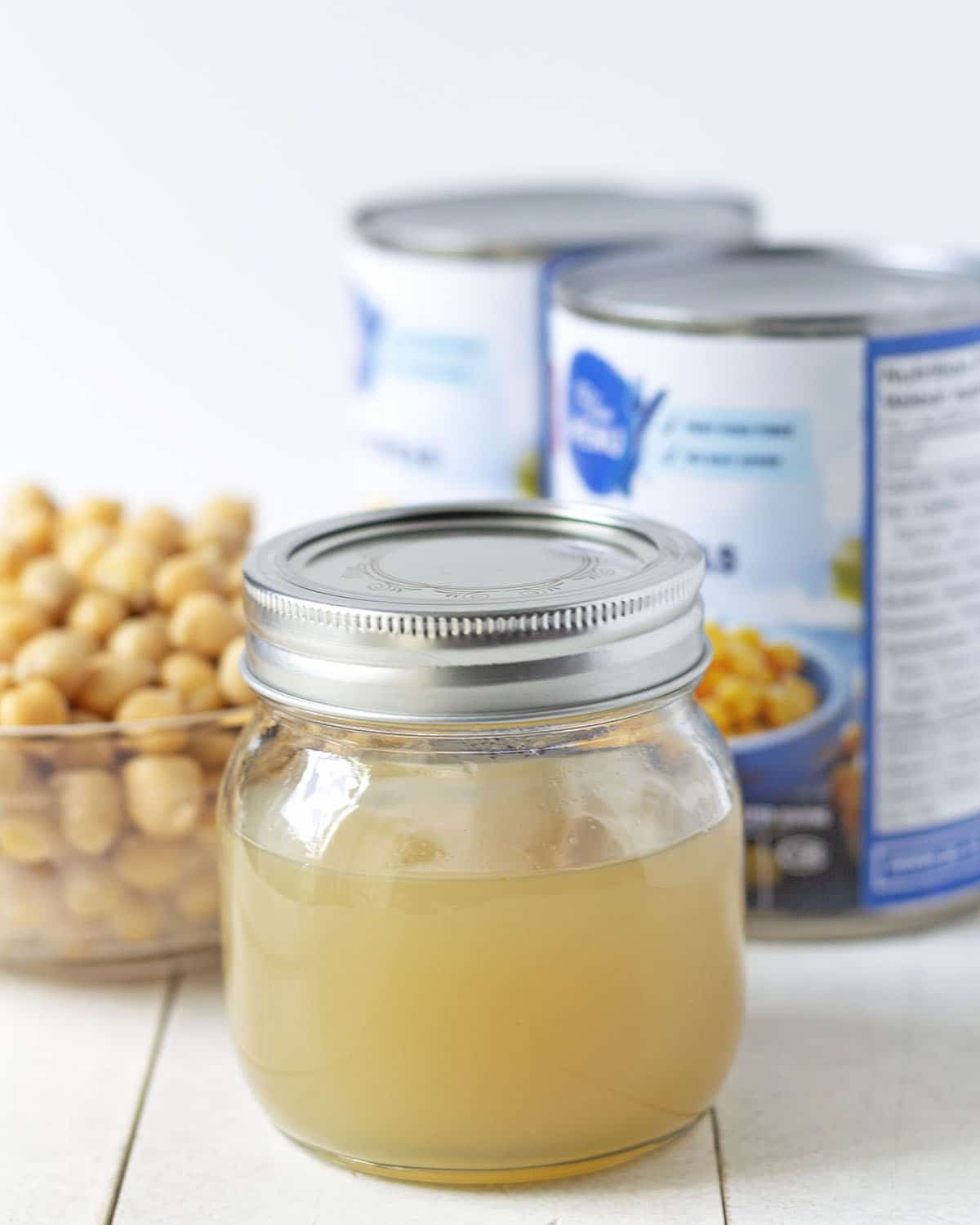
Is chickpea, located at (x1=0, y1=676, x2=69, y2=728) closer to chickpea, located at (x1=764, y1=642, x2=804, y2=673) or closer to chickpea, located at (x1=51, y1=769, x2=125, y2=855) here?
chickpea, located at (x1=51, y1=769, x2=125, y2=855)

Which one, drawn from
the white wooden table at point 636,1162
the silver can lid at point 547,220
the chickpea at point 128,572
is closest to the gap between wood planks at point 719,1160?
the white wooden table at point 636,1162

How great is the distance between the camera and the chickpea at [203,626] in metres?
0.98

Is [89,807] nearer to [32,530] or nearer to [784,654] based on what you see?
[32,530]

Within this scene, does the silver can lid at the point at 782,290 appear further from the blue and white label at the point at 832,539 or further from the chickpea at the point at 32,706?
the chickpea at the point at 32,706

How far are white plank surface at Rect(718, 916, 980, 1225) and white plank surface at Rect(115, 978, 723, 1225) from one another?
24 millimetres

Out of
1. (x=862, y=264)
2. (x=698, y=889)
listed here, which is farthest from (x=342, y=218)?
(x=698, y=889)

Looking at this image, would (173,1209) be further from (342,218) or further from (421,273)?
(342,218)

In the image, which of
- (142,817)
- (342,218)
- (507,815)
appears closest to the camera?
(507,815)

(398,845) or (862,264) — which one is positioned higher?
(862,264)

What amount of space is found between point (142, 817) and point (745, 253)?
49 cm

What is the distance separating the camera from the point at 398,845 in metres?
0.73

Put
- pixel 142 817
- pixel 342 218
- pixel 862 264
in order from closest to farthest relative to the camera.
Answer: pixel 142 817
pixel 862 264
pixel 342 218

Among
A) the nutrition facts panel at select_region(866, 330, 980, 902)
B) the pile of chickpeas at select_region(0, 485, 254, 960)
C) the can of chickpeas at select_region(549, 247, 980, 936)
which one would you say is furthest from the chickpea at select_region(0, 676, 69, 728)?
the nutrition facts panel at select_region(866, 330, 980, 902)

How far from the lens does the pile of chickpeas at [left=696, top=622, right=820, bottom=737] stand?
3.20ft
